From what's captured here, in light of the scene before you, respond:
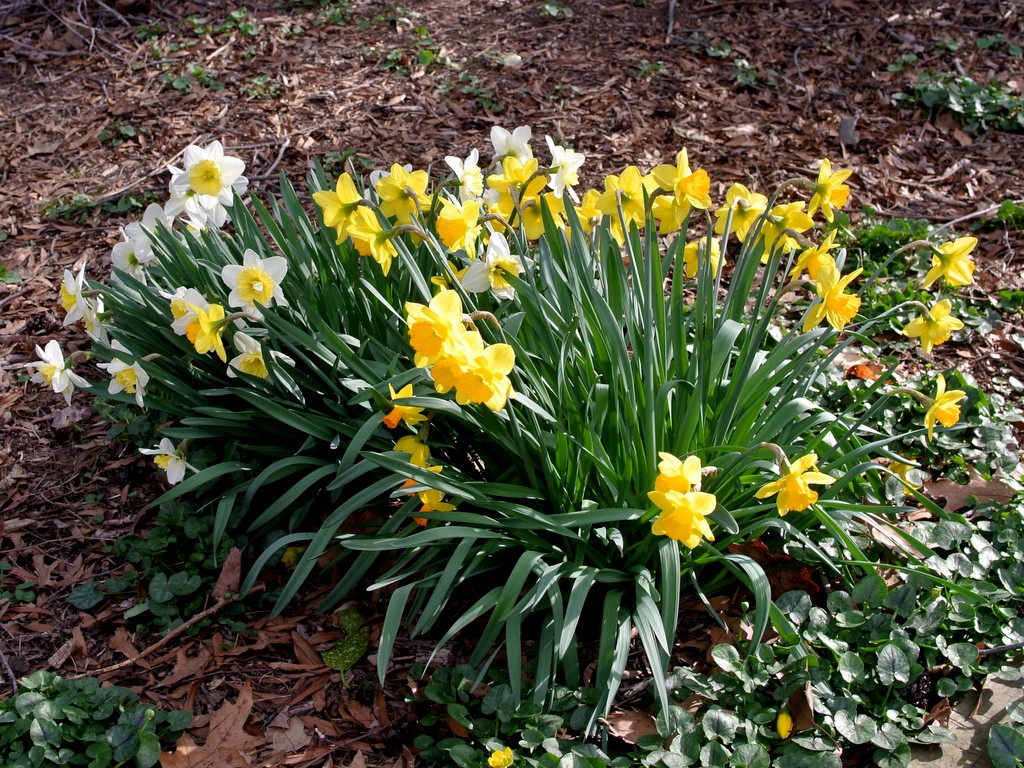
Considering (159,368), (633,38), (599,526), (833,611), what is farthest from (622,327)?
(633,38)

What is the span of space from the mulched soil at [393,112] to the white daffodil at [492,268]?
39.6 inches

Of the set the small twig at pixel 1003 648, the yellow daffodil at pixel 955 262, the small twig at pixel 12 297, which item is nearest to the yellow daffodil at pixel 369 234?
the yellow daffodil at pixel 955 262

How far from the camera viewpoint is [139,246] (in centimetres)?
269

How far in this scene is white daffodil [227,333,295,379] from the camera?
232cm

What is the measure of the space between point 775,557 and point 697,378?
53 centimetres

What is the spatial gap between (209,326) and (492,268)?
2.34 ft

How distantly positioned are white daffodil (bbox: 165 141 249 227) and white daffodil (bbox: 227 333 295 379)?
1.66 feet

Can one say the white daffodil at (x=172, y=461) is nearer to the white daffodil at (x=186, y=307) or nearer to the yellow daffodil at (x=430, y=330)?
the white daffodil at (x=186, y=307)

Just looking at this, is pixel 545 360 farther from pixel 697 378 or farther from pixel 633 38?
pixel 633 38

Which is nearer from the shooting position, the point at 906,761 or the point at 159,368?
the point at 906,761

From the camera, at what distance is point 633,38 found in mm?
5047

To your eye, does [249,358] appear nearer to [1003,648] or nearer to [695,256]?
[695,256]

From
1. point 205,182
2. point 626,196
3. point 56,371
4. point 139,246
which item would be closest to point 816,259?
point 626,196

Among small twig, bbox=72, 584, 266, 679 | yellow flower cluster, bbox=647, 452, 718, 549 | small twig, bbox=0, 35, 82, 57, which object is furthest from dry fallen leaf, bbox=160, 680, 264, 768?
small twig, bbox=0, 35, 82, 57
